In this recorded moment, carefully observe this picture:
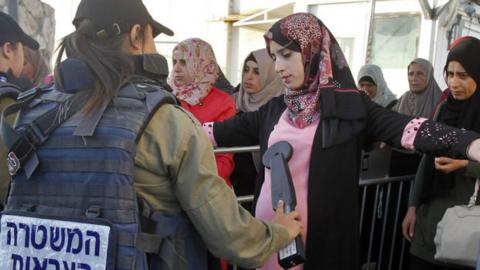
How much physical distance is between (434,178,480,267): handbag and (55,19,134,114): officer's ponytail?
1371 millimetres

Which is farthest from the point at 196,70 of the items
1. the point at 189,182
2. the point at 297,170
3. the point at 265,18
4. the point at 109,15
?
the point at 265,18

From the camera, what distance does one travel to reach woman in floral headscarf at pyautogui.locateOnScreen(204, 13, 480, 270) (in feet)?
6.35

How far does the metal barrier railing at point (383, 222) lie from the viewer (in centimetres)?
313

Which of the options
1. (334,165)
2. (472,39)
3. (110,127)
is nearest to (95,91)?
(110,127)

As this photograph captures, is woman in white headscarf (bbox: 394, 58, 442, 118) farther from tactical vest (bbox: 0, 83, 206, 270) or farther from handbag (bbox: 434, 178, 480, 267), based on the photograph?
tactical vest (bbox: 0, 83, 206, 270)

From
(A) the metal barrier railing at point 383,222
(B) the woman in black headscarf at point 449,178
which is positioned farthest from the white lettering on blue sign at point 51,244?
(A) the metal barrier railing at point 383,222

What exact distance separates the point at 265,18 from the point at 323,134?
10149mm

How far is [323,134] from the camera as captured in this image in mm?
1942

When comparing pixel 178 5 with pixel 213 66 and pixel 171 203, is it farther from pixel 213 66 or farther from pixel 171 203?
pixel 171 203

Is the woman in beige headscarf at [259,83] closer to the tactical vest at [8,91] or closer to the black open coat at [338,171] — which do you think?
the black open coat at [338,171]

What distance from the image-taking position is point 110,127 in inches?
46.5

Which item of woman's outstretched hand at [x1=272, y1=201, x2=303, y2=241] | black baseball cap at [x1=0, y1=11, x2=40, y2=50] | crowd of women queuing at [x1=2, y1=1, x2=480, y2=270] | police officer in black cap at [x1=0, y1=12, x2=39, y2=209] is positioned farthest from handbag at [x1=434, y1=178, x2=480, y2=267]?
black baseball cap at [x1=0, y1=11, x2=40, y2=50]

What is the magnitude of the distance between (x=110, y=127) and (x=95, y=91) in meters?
0.11

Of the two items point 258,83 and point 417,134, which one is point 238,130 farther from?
point 258,83
